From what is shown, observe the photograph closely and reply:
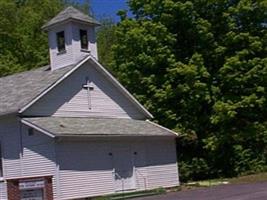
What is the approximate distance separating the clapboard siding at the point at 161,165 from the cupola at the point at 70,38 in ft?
18.7

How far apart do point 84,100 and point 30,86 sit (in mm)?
2701

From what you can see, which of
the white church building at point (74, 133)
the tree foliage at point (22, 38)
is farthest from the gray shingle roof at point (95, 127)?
the tree foliage at point (22, 38)

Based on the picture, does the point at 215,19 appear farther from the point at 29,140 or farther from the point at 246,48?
the point at 29,140

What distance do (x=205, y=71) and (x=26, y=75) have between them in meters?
10.9

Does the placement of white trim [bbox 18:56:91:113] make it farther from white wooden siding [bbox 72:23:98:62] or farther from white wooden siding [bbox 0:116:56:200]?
white wooden siding [bbox 72:23:98:62]

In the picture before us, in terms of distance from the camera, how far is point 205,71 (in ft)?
133

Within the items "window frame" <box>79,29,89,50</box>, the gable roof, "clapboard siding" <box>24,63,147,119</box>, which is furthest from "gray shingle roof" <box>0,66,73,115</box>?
"window frame" <box>79,29,89,50</box>

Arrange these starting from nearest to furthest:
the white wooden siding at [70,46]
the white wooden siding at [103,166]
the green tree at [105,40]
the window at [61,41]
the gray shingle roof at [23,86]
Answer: the white wooden siding at [103,166], the gray shingle roof at [23,86], the white wooden siding at [70,46], the window at [61,41], the green tree at [105,40]

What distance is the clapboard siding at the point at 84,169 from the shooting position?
2933cm

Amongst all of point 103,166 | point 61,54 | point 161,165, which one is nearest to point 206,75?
point 161,165

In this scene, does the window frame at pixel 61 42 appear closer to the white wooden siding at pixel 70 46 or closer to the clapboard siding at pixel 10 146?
the white wooden siding at pixel 70 46

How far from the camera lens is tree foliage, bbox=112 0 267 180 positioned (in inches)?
1606

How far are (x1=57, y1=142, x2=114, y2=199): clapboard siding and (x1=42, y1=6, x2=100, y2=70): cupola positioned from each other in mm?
5451

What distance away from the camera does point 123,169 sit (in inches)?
1289
